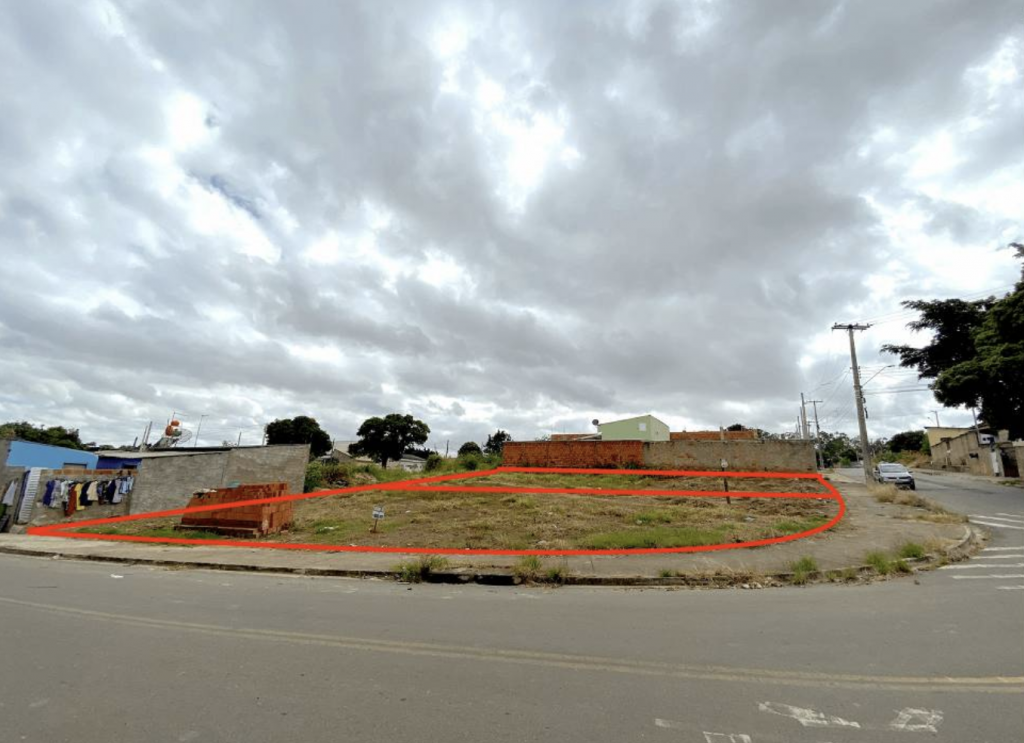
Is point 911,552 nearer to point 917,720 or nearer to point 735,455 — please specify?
point 917,720

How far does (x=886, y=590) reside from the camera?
801 cm

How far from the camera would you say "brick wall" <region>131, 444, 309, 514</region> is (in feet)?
80.5

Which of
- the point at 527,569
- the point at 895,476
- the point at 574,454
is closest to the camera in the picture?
the point at 527,569

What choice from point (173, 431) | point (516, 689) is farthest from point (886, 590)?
point (173, 431)

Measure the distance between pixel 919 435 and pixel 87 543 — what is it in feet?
349

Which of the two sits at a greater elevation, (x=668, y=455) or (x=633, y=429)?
(x=633, y=429)

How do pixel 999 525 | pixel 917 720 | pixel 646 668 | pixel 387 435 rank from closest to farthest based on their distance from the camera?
pixel 917 720, pixel 646 668, pixel 999 525, pixel 387 435

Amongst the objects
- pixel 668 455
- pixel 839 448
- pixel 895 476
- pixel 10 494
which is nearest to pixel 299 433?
pixel 10 494

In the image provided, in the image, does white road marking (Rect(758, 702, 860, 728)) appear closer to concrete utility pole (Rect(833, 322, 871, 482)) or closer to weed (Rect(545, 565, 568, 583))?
weed (Rect(545, 565, 568, 583))

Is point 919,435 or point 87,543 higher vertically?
point 919,435

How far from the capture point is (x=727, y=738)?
336 cm

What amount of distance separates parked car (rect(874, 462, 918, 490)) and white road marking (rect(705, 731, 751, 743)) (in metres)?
33.9

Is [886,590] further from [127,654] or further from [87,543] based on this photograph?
[87,543]

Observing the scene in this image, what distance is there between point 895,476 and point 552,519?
1095 inches
